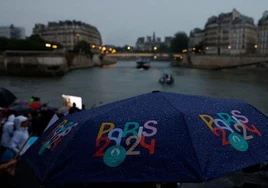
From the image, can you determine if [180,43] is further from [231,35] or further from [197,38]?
[231,35]

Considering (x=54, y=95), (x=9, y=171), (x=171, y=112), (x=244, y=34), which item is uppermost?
(x=244, y=34)

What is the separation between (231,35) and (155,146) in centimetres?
9631

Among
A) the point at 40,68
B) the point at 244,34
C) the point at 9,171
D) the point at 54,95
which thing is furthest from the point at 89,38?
the point at 9,171

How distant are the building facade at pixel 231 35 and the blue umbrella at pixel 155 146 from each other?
3685 inches

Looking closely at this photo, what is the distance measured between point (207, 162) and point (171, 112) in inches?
20.5

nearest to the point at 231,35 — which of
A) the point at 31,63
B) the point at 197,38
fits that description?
the point at 197,38

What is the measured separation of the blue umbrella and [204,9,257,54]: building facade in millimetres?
93599

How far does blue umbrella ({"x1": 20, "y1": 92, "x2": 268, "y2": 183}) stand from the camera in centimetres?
208

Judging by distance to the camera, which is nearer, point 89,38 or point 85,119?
point 85,119

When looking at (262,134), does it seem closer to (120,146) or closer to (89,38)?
(120,146)

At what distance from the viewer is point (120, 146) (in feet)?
7.23

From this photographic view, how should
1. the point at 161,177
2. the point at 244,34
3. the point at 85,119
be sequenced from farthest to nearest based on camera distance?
the point at 244,34 < the point at 85,119 < the point at 161,177

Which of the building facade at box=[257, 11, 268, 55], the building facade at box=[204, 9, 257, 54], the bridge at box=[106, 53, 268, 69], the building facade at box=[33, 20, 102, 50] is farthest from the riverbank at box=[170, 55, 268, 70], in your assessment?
the building facade at box=[33, 20, 102, 50]

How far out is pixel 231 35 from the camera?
9225 centimetres
